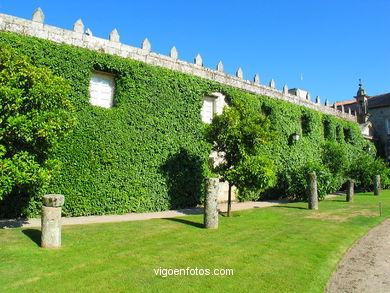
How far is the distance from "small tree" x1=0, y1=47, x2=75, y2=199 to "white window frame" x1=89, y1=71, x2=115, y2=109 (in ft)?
10.6

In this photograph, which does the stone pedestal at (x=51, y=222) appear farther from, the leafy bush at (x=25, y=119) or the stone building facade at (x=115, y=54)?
the stone building facade at (x=115, y=54)

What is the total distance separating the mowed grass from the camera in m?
4.49

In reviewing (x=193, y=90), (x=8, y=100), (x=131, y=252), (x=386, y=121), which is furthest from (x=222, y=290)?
(x=386, y=121)

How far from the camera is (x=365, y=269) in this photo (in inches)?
213

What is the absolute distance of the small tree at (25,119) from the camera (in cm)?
688

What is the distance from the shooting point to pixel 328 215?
1078cm

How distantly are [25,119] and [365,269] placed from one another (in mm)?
8188

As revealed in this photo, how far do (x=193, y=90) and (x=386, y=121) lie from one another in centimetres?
2884

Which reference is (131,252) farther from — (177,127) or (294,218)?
(177,127)

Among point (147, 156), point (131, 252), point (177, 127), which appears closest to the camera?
point (131, 252)

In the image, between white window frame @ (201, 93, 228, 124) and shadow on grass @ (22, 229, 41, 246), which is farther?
white window frame @ (201, 93, 228, 124)

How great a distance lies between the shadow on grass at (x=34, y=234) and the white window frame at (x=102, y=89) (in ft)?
17.7

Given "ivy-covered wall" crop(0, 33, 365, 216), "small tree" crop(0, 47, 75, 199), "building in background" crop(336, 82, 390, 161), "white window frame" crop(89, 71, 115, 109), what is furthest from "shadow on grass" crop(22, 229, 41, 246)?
"building in background" crop(336, 82, 390, 161)

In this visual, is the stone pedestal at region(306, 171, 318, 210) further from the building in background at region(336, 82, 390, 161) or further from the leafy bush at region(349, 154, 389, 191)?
the building in background at region(336, 82, 390, 161)
